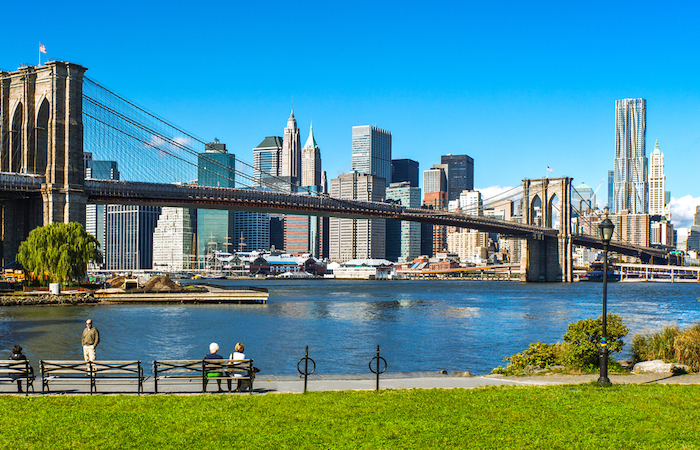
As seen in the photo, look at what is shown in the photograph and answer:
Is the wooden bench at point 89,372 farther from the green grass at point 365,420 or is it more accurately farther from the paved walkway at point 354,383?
the green grass at point 365,420

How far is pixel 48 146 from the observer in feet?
218

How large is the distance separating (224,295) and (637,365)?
51.1 meters

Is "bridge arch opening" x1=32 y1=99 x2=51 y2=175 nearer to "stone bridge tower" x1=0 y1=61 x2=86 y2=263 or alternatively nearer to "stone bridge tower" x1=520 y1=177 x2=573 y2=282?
"stone bridge tower" x1=0 y1=61 x2=86 y2=263

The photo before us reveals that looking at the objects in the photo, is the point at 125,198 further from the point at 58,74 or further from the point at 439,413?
the point at 439,413

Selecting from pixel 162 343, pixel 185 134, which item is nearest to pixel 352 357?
pixel 162 343

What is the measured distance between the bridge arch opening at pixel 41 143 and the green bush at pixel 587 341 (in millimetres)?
59013

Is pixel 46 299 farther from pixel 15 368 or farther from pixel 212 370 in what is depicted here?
pixel 212 370

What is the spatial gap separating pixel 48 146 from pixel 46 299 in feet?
58.7

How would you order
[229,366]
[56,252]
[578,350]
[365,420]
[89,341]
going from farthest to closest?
[56,252], [578,350], [89,341], [229,366], [365,420]

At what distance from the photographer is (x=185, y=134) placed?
311 ft

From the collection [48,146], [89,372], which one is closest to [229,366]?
[89,372]

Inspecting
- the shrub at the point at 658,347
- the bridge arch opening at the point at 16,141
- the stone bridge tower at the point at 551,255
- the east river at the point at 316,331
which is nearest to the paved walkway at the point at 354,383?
the shrub at the point at 658,347

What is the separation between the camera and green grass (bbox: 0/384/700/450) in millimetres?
10180

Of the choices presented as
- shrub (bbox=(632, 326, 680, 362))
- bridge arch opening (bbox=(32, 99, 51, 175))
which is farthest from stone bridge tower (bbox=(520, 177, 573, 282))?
shrub (bbox=(632, 326, 680, 362))
